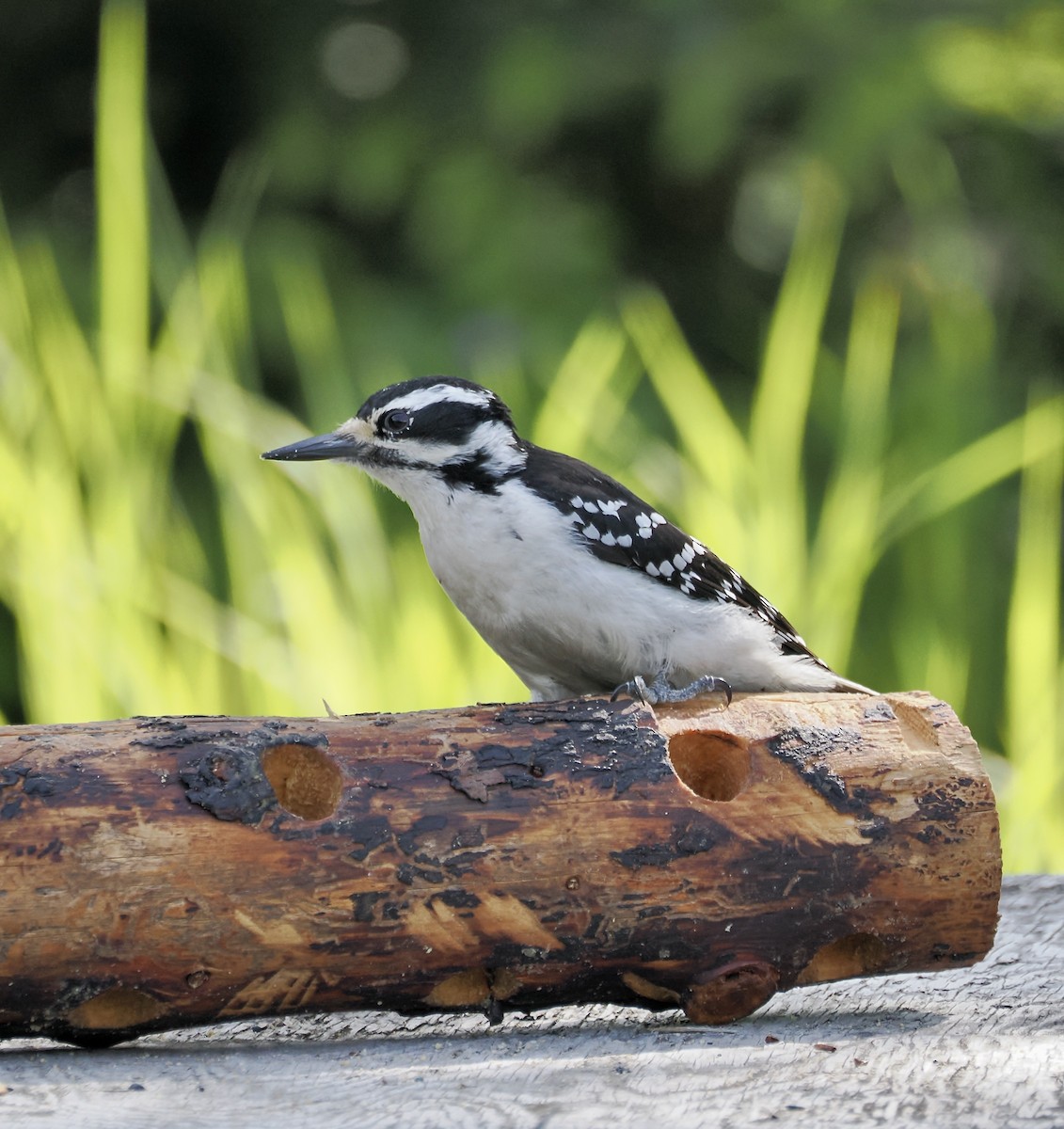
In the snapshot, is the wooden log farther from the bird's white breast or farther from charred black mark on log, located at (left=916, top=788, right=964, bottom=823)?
the bird's white breast

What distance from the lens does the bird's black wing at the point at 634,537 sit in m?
3.10

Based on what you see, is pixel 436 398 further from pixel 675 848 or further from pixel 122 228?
pixel 122 228

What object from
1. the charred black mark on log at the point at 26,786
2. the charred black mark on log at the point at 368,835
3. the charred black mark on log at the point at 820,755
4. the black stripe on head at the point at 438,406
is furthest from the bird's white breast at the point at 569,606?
the charred black mark on log at the point at 26,786

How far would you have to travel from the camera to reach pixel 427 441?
3240 mm

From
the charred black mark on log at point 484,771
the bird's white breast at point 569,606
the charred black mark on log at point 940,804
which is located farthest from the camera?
the bird's white breast at point 569,606

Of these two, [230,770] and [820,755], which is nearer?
[230,770]

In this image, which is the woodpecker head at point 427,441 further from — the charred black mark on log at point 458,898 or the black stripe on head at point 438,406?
the charred black mark on log at point 458,898

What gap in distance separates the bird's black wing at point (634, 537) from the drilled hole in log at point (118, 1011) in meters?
1.27

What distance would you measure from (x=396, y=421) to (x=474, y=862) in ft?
4.06

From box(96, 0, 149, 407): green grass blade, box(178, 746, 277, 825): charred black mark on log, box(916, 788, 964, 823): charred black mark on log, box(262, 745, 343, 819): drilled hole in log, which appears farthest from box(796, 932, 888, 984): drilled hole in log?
box(96, 0, 149, 407): green grass blade

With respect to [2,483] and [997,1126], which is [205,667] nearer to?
[2,483]

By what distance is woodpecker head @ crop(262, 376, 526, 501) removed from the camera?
3219 mm

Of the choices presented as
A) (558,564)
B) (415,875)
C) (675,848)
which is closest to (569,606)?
→ (558,564)

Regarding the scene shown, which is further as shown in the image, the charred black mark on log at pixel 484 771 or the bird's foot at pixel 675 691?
the bird's foot at pixel 675 691
